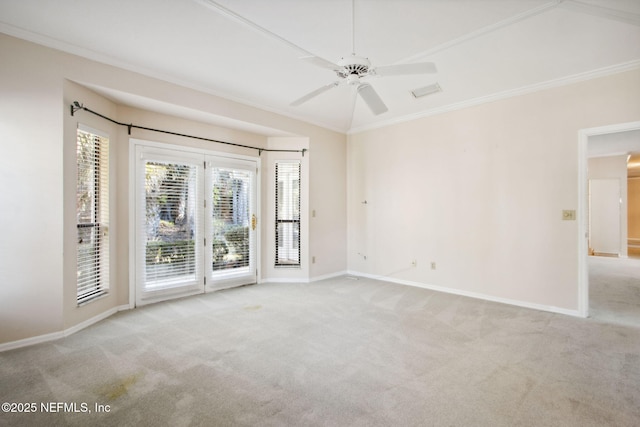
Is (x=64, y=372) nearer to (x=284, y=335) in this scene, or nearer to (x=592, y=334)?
(x=284, y=335)

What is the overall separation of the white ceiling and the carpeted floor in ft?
9.29

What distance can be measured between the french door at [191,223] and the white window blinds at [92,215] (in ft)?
1.27

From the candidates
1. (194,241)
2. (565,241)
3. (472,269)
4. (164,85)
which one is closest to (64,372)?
(194,241)

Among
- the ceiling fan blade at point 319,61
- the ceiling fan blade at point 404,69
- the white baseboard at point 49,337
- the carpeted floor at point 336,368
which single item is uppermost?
the ceiling fan blade at point 319,61

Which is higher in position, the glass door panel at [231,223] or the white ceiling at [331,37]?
the white ceiling at [331,37]

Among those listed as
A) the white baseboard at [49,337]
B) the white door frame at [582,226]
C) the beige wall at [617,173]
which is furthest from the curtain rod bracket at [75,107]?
the beige wall at [617,173]

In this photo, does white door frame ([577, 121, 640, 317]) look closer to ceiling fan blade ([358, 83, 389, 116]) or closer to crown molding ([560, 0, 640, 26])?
crown molding ([560, 0, 640, 26])

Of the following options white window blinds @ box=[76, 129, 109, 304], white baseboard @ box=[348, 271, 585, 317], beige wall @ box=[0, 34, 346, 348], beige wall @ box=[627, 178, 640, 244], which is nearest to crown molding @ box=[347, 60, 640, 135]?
white baseboard @ box=[348, 271, 585, 317]

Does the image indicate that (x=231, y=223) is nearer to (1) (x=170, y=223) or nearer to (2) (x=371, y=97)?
(1) (x=170, y=223)

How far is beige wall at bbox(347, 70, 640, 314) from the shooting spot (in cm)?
361

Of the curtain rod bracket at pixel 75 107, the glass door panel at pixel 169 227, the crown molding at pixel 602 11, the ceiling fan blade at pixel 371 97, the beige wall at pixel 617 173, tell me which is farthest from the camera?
the beige wall at pixel 617 173

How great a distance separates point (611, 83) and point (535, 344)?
3105 millimetres

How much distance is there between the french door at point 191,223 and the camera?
402cm

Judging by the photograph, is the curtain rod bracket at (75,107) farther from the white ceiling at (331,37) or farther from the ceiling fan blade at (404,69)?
the ceiling fan blade at (404,69)
